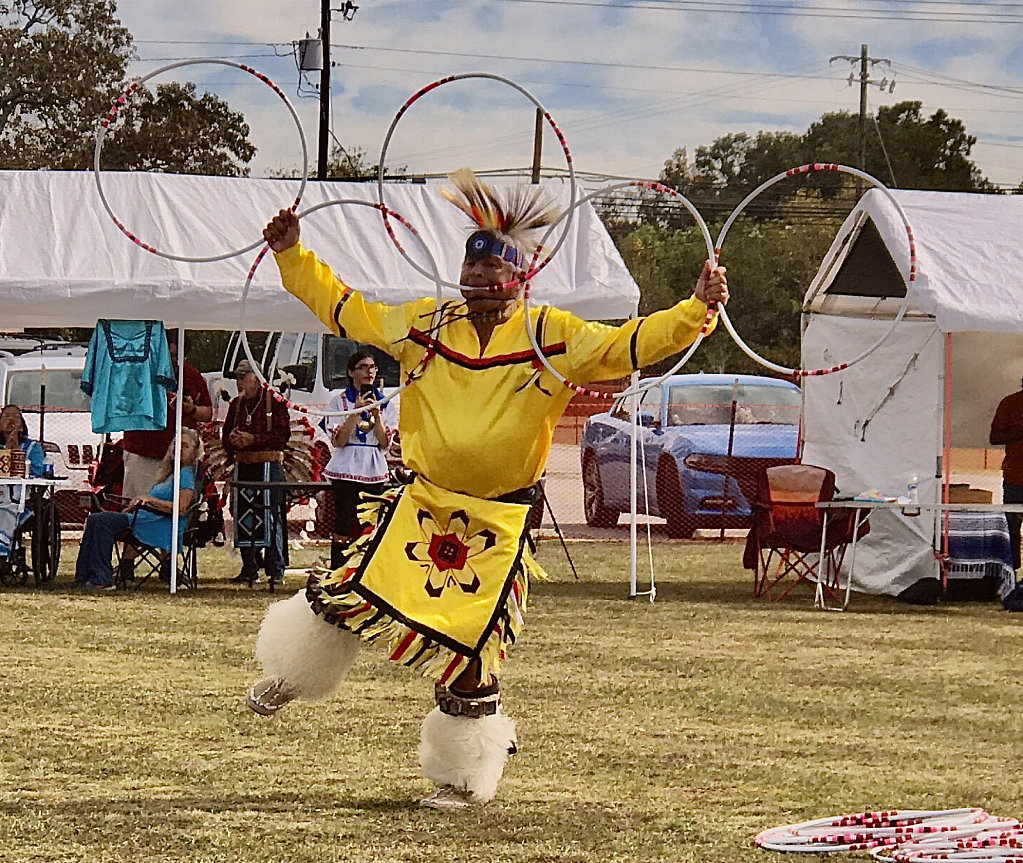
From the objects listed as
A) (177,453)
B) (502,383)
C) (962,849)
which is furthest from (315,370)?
(962,849)

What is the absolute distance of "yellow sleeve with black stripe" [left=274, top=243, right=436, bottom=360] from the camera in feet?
20.3

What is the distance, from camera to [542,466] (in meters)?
6.07

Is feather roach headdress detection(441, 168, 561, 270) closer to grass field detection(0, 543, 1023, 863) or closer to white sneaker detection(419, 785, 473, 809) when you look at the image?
white sneaker detection(419, 785, 473, 809)

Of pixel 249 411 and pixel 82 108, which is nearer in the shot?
pixel 249 411

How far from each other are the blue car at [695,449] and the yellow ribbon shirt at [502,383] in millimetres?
10252

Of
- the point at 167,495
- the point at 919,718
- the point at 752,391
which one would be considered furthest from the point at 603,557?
the point at 919,718

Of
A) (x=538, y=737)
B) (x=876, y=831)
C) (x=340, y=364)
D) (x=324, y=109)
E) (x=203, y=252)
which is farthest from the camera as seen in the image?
(x=324, y=109)

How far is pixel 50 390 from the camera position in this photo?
1877 centimetres

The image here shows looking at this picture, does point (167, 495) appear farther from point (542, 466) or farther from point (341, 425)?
point (542, 466)

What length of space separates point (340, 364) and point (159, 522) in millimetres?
4968

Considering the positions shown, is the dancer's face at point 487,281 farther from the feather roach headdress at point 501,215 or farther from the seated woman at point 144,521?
the seated woman at point 144,521

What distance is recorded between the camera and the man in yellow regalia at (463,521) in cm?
584

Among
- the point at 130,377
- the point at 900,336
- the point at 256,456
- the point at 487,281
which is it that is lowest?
the point at 256,456

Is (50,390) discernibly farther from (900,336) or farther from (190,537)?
(900,336)
